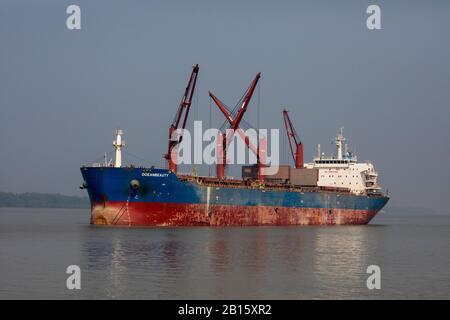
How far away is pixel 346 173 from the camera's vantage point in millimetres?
76125

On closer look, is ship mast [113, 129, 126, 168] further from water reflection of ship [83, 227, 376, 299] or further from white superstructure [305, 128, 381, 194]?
white superstructure [305, 128, 381, 194]

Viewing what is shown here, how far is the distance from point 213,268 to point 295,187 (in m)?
38.2

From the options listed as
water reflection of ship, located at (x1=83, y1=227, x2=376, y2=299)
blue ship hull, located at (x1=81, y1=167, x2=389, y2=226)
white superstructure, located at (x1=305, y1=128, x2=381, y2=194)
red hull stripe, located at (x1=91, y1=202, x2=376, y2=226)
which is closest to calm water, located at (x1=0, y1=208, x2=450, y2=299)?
water reflection of ship, located at (x1=83, y1=227, x2=376, y2=299)

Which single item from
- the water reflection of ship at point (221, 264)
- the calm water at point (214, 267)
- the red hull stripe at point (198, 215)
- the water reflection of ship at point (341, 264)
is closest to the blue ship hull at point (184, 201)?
the red hull stripe at point (198, 215)

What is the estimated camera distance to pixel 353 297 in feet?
77.3

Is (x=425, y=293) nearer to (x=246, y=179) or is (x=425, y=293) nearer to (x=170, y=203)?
(x=170, y=203)

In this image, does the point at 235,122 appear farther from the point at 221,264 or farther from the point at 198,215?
the point at 221,264

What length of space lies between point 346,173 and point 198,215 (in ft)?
89.4

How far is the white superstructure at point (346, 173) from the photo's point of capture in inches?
2987

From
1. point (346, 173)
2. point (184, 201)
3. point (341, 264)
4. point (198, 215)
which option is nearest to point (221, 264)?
point (341, 264)

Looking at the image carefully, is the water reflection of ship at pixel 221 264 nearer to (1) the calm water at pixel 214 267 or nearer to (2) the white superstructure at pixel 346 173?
(1) the calm water at pixel 214 267

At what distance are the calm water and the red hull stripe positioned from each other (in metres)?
3.53

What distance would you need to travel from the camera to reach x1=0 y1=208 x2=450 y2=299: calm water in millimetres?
24109
